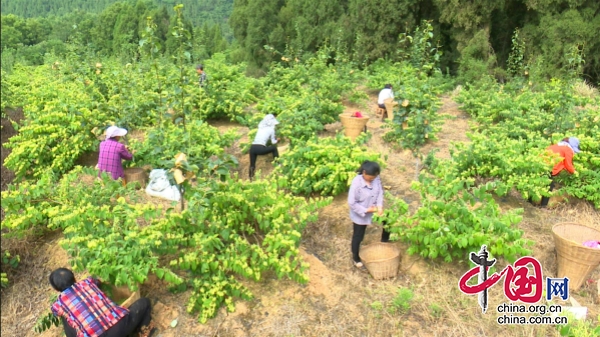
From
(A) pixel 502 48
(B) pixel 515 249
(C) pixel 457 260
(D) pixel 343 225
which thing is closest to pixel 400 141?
(D) pixel 343 225

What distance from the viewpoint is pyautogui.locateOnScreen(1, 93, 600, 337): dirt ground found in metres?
3.69

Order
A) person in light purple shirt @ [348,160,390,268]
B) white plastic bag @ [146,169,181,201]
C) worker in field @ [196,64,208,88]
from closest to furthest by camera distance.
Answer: person in light purple shirt @ [348,160,390,268], white plastic bag @ [146,169,181,201], worker in field @ [196,64,208,88]

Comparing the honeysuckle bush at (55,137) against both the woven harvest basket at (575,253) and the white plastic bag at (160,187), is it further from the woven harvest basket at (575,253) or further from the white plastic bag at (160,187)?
the woven harvest basket at (575,253)

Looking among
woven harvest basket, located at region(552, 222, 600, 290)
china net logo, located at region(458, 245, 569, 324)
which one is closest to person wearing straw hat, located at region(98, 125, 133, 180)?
china net logo, located at region(458, 245, 569, 324)

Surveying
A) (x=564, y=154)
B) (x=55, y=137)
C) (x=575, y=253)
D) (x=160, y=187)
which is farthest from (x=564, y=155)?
(x=55, y=137)

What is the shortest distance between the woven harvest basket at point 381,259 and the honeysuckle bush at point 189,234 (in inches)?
27.0

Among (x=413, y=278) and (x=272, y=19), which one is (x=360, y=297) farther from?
(x=272, y=19)

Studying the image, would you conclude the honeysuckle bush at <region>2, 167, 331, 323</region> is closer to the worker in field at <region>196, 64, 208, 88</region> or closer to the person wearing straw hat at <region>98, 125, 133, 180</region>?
the person wearing straw hat at <region>98, 125, 133, 180</region>

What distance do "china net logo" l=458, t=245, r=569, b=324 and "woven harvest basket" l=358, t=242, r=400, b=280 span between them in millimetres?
627

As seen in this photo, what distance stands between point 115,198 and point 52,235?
125cm

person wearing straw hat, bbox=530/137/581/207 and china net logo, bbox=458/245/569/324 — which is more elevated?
person wearing straw hat, bbox=530/137/581/207

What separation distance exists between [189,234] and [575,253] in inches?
138

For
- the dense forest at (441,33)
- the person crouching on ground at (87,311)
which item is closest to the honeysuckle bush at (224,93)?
the dense forest at (441,33)

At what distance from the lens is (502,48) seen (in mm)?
13172
